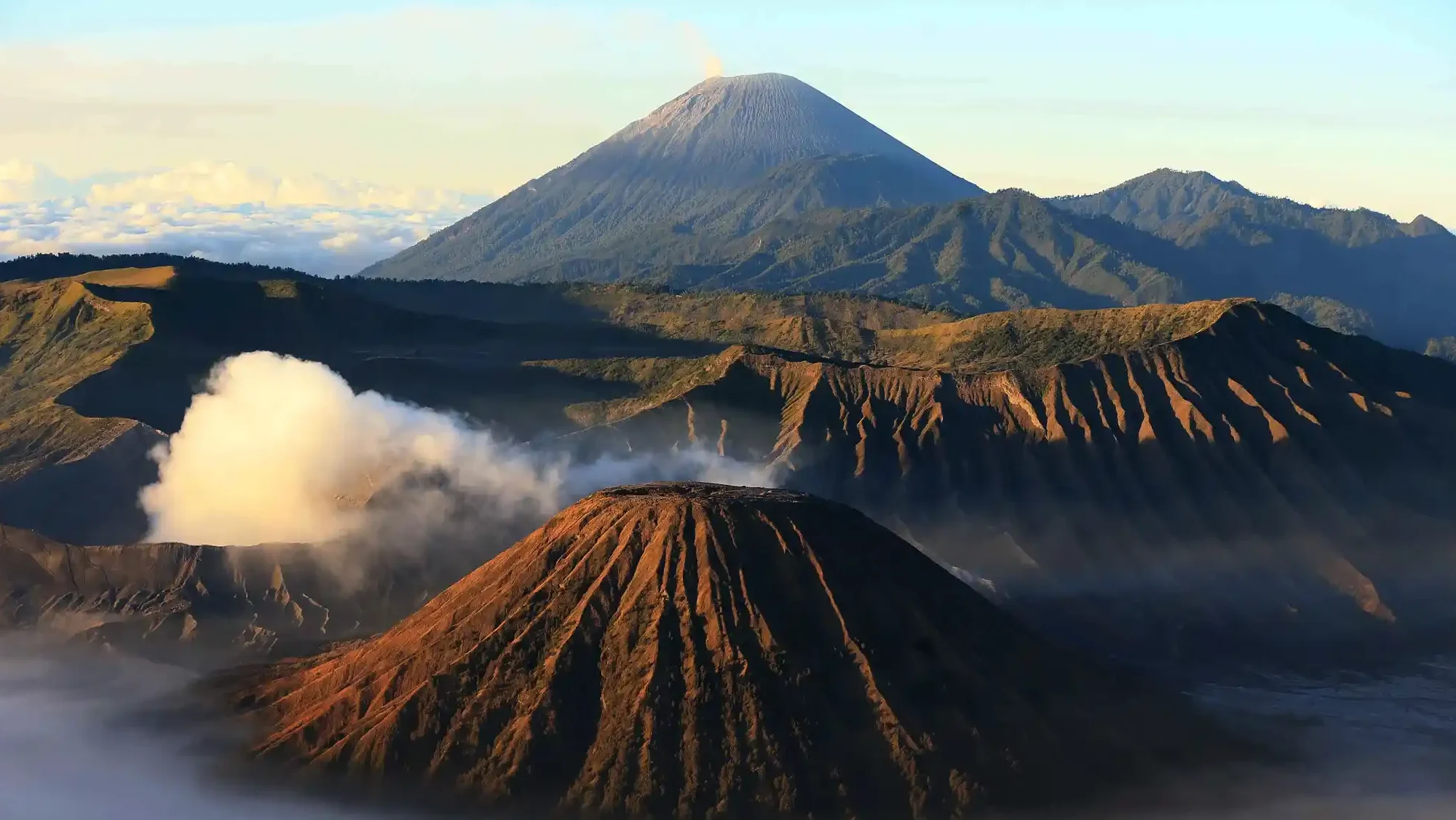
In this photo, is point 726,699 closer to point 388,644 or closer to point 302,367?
point 388,644

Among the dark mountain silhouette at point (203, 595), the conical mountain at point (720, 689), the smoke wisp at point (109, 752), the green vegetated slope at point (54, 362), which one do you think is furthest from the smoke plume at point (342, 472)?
the conical mountain at point (720, 689)

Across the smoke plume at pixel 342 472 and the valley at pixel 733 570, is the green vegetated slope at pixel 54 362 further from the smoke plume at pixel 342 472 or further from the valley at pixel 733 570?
the smoke plume at pixel 342 472

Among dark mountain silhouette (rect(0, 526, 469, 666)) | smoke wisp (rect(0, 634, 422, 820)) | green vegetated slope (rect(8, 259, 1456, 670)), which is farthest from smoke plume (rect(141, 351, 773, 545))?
smoke wisp (rect(0, 634, 422, 820))

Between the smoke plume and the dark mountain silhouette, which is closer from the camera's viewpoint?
the dark mountain silhouette

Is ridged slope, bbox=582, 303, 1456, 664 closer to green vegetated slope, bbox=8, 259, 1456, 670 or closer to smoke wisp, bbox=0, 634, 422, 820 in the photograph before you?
green vegetated slope, bbox=8, 259, 1456, 670

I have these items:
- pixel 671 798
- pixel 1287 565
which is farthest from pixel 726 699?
pixel 1287 565
